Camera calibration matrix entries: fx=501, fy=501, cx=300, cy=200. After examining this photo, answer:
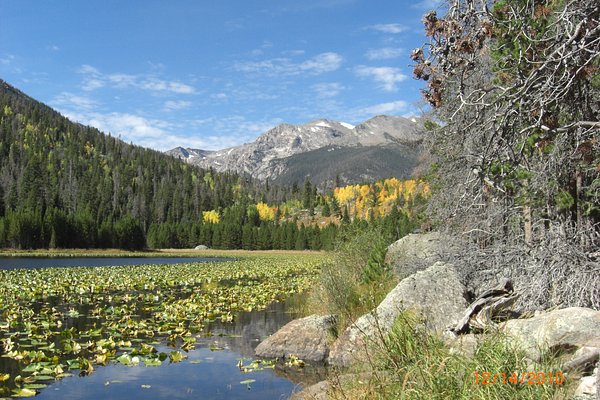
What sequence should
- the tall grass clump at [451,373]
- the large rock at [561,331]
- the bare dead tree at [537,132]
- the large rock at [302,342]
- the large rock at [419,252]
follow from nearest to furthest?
the tall grass clump at [451,373], the large rock at [561,331], the bare dead tree at [537,132], the large rock at [302,342], the large rock at [419,252]

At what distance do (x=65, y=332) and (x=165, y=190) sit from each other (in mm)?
159600

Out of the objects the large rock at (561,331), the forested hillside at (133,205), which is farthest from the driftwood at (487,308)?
the forested hillside at (133,205)

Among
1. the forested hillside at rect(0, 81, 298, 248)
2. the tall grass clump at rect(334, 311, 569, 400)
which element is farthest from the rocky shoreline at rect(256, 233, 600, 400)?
the forested hillside at rect(0, 81, 298, 248)

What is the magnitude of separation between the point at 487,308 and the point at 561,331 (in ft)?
5.82

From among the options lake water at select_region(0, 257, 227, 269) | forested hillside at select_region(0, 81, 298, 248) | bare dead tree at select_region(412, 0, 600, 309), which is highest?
forested hillside at select_region(0, 81, 298, 248)

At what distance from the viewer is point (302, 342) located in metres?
11.8

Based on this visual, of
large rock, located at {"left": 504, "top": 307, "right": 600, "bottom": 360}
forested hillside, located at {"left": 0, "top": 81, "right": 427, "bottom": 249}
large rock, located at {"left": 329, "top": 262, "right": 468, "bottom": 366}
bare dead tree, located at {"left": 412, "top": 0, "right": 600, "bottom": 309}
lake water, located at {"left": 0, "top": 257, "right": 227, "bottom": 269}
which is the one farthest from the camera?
forested hillside, located at {"left": 0, "top": 81, "right": 427, "bottom": 249}

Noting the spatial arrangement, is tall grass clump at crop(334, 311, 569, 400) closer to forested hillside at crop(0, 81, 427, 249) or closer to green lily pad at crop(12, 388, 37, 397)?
green lily pad at crop(12, 388, 37, 397)

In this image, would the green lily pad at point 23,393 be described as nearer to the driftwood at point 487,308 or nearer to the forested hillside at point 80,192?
the driftwood at point 487,308

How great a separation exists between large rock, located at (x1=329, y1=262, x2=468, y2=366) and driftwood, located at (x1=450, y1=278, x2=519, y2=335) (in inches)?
43.2

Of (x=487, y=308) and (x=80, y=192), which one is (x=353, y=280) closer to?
(x=487, y=308)
